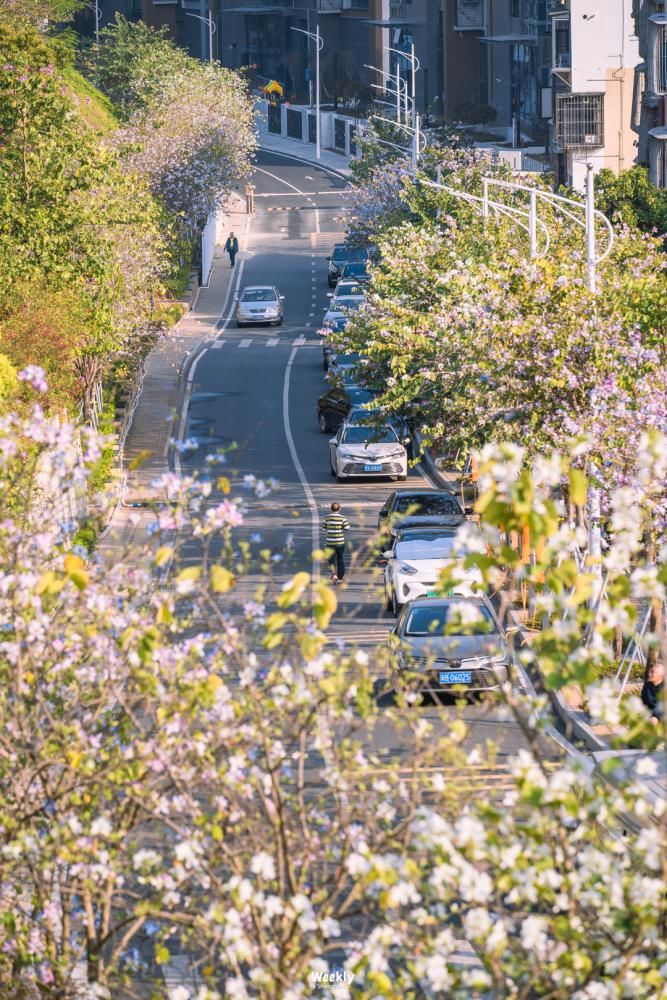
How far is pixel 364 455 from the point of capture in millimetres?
42625

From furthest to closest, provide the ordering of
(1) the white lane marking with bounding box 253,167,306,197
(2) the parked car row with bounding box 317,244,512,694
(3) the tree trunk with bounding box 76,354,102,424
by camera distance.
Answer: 1. (1) the white lane marking with bounding box 253,167,306,197
2. (3) the tree trunk with bounding box 76,354,102,424
3. (2) the parked car row with bounding box 317,244,512,694

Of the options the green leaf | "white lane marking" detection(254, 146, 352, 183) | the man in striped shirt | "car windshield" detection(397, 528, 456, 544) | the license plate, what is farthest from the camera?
"white lane marking" detection(254, 146, 352, 183)

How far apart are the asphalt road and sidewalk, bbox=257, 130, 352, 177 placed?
6.65 metres

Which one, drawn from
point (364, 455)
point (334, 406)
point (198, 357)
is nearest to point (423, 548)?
point (364, 455)

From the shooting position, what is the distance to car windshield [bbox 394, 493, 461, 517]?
112 ft

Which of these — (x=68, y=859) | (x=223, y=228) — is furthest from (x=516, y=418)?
(x=223, y=228)

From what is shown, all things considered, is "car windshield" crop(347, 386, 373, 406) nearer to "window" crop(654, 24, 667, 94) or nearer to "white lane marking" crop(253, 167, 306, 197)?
"window" crop(654, 24, 667, 94)

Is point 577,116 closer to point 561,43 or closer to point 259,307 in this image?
point 561,43

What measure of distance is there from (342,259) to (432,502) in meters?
40.7

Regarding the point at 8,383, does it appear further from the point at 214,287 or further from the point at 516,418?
the point at 214,287

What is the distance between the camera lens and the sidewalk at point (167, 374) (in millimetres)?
44694

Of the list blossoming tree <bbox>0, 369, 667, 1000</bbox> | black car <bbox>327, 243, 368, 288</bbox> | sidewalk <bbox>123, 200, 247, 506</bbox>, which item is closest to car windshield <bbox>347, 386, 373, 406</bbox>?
sidewalk <bbox>123, 200, 247, 506</bbox>

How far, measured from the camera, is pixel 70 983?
32.8ft

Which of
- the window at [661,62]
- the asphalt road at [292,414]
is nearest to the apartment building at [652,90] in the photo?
the window at [661,62]
